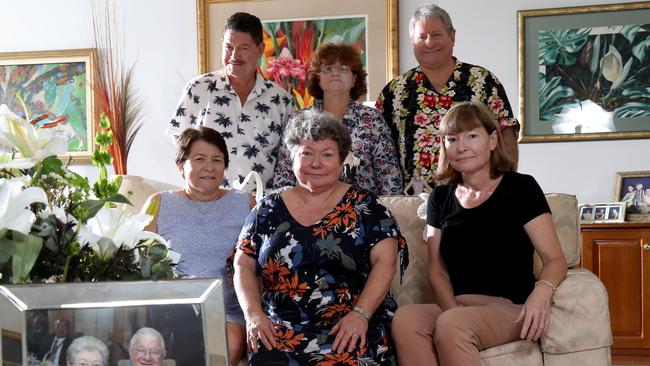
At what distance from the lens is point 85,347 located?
0.99 m

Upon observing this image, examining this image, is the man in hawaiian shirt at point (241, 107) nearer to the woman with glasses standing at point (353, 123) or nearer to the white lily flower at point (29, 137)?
the woman with glasses standing at point (353, 123)

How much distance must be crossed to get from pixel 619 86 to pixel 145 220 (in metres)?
4.37

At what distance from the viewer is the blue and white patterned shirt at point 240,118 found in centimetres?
359

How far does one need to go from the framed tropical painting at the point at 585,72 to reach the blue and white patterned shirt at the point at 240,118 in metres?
1.99

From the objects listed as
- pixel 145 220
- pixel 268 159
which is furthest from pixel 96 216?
pixel 268 159

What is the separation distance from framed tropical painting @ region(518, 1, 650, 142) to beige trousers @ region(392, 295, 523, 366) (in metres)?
2.57

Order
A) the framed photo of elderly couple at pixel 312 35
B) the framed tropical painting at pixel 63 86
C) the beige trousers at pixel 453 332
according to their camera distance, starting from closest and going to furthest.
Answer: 1. the beige trousers at pixel 453 332
2. the framed photo of elderly couple at pixel 312 35
3. the framed tropical painting at pixel 63 86

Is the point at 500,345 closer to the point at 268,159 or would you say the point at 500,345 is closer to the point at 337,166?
the point at 337,166

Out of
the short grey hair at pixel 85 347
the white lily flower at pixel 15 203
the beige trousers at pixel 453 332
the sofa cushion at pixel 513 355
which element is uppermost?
the white lily flower at pixel 15 203

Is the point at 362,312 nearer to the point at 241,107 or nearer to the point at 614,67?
the point at 241,107

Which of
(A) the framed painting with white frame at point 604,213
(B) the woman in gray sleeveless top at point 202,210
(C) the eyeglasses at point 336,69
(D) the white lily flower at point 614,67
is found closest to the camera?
(B) the woman in gray sleeveless top at point 202,210

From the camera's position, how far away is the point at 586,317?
2617mm

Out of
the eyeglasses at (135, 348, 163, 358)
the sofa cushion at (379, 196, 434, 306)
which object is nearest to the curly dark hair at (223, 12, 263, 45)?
the sofa cushion at (379, 196, 434, 306)

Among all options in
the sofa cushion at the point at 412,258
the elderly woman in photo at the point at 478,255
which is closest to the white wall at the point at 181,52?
the sofa cushion at the point at 412,258
